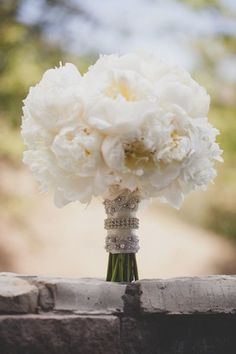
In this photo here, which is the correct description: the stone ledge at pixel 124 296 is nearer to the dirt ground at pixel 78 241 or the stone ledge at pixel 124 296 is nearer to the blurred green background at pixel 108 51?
the dirt ground at pixel 78 241

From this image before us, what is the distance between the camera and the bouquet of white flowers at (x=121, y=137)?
4.06 feet

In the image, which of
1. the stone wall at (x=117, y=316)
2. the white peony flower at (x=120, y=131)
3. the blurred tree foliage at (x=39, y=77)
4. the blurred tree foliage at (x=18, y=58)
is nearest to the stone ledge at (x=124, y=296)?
the stone wall at (x=117, y=316)

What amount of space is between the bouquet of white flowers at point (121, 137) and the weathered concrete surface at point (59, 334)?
0.46 feet

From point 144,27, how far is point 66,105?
3676mm

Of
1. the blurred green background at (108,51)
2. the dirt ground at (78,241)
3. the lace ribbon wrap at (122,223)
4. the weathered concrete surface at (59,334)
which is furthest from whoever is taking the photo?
the blurred green background at (108,51)

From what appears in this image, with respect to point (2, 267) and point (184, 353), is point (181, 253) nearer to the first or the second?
point (2, 267)

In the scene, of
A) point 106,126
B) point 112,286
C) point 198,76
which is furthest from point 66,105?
point 198,76

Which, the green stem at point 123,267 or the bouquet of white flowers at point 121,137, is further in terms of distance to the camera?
the green stem at point 123,267

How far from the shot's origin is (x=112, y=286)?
1.29 metres

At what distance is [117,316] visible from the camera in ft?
4.17

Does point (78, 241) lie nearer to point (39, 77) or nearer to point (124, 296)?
point (39, 77)

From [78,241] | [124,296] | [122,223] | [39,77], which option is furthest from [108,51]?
[124,296]

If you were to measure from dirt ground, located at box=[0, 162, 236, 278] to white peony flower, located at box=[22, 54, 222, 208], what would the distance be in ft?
9.70

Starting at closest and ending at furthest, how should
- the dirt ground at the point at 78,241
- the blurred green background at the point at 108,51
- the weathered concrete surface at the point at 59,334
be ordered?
the weathered concrete surface at the point at 59,334 < the dirt ground at the point at 78,241 < the blurred green background at the point at 108,51
